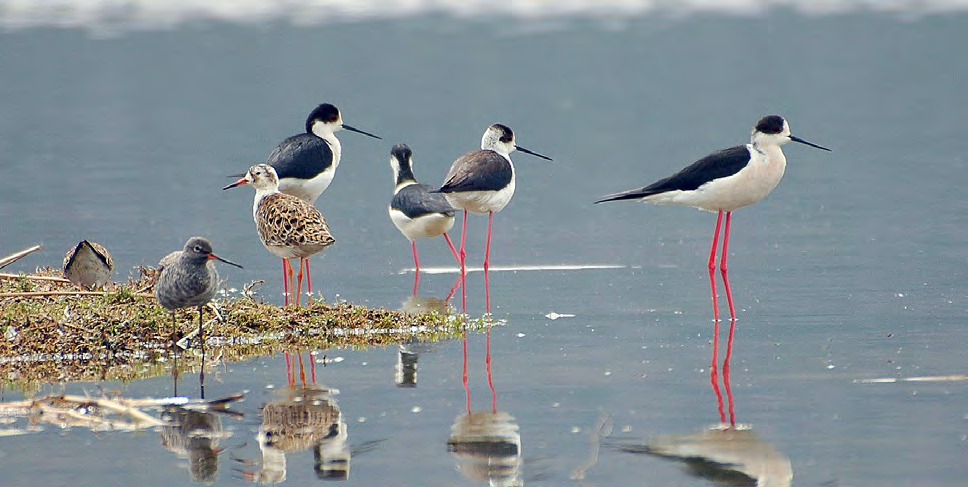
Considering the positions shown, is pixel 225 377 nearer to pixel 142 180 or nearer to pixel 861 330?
pixel 861 330

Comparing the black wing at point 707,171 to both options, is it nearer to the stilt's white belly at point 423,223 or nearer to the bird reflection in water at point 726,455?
the stilt's white belly at point 423,223

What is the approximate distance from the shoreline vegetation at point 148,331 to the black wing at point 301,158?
9.04ft

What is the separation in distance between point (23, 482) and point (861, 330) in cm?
534

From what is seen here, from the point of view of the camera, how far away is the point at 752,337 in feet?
29.1

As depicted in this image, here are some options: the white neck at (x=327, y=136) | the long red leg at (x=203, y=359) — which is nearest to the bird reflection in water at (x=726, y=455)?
the long red leg at (x=203, y=359)

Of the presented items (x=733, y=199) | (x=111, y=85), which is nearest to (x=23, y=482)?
(x=733, y=199)

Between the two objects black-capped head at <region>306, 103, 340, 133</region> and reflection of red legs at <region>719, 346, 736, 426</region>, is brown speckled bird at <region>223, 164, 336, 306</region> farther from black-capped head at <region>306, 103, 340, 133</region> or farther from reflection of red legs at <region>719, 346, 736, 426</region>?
reflection of red legs at <region>719, 346, 736, 426</region>

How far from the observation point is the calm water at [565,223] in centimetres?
657

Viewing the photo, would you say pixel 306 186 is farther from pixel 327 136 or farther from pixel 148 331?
pixel 148 331

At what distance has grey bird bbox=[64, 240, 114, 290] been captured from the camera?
9.72 metres

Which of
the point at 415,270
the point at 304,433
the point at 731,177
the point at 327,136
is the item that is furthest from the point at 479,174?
the point at 304,433

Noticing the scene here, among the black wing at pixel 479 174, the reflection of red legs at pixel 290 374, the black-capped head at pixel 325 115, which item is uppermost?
the black-capped head at pixel 325 115

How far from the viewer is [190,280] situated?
8.13m

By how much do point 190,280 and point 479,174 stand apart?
11.5 ft
